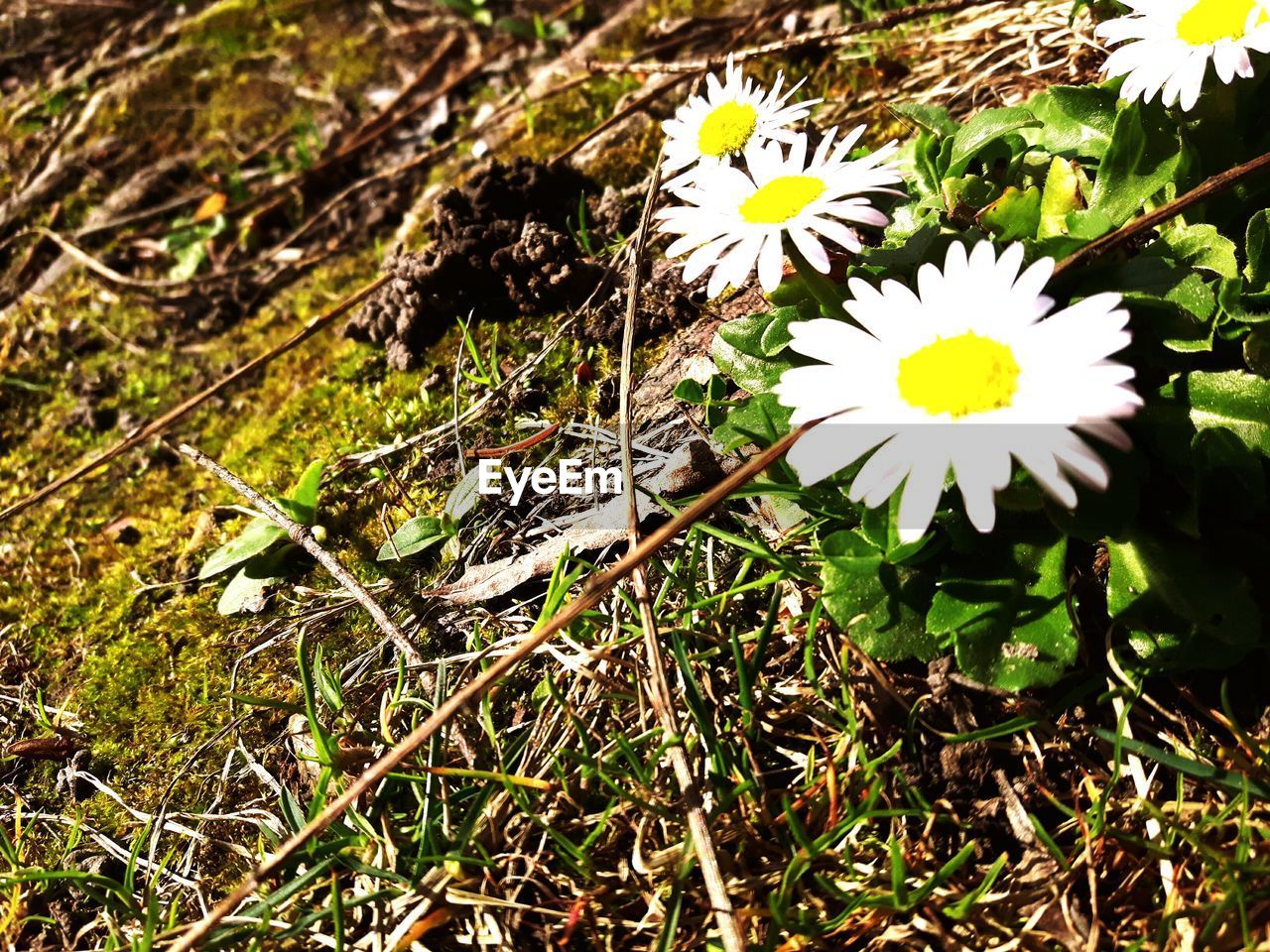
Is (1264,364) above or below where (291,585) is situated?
above

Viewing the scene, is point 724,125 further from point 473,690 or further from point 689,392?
point 473,690

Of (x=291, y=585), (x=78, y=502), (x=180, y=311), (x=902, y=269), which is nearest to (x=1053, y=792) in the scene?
(x=902, y=269)

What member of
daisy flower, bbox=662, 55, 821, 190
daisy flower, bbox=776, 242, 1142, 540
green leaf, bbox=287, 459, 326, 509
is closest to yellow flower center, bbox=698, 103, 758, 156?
daisy flower, bbox=662, 55, 821, 190

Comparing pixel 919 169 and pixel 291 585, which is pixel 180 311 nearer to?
pixel 291 585

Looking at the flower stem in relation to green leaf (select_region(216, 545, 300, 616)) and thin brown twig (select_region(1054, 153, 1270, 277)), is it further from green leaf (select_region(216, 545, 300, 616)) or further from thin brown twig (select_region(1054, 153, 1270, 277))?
green leaf (select_region(216, 545, 300, 616))

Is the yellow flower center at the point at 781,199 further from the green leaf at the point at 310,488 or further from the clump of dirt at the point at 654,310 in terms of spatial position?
the green leaf at the point at 310,488
